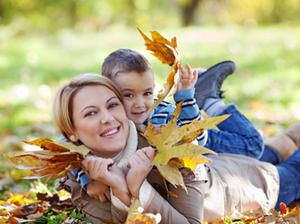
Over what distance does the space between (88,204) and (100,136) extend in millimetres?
420

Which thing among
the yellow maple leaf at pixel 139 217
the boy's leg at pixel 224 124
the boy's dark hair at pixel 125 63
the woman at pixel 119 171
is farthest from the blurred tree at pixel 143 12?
the yellow maple leaf at pixel 139 217

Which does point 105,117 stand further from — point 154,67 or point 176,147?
point 154,67

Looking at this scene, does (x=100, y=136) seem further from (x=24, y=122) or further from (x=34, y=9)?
(x=34, y=9)

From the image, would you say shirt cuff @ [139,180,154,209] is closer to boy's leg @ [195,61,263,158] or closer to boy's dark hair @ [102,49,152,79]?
boy's dark hair @ [102,49,152,79]

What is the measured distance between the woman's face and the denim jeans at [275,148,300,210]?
1.25 metres

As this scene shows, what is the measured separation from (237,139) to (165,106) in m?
0.79

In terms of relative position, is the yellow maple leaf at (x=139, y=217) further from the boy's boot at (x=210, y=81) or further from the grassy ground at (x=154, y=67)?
the grassy ground at (x=154, y=67)

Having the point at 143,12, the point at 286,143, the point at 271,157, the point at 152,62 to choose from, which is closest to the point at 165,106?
the point at 271,157

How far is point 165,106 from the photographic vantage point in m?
2.47

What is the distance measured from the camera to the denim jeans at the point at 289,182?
2742 mm

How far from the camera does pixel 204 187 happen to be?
2129 mm

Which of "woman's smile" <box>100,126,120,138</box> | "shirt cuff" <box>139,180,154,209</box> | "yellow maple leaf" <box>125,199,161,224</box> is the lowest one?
"yellow maple leaf" <box>125,199,161,224</box>

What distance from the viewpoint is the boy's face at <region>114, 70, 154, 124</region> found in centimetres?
229

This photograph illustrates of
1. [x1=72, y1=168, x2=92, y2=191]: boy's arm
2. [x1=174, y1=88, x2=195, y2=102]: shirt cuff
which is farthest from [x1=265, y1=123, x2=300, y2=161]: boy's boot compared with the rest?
[x1=72, y1=168, x2=92, y2=191]: boy's arm
